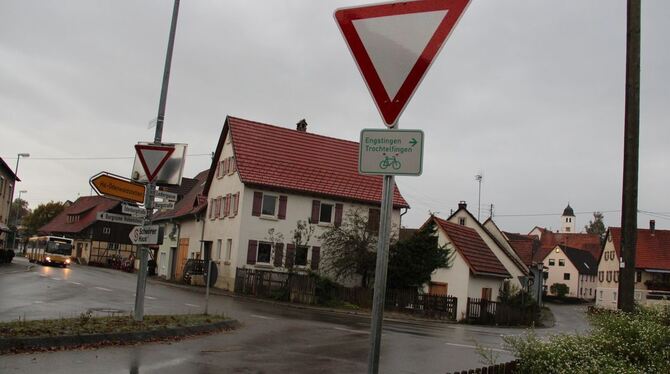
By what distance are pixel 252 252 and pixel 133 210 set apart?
2514cm

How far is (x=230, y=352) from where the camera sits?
35.1 ft

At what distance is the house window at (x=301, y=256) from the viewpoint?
35650 millimetres

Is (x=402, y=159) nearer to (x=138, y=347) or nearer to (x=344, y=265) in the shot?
(x=138, y=347)

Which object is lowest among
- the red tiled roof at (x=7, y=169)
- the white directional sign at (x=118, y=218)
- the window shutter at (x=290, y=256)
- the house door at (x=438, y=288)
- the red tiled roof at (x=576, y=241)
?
the house door at (x=438, y=288)

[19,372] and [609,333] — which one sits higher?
[609,333]

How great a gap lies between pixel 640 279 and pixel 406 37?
239 ft

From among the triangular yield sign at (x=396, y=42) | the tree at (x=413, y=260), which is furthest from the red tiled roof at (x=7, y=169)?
the triangular yield sign at (x=396, y=42)

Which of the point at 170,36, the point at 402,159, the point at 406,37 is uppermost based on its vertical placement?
the point at 170,36

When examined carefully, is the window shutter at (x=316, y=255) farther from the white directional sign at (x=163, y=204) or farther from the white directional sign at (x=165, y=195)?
the white directional sign at (x=165, y=195)

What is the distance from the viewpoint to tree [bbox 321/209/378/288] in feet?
113

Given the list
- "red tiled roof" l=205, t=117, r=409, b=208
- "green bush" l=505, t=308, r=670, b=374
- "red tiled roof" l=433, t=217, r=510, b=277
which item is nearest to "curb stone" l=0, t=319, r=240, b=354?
"green bush" l=505, t=308, r=670, b=374

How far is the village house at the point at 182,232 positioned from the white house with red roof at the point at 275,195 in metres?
1.49

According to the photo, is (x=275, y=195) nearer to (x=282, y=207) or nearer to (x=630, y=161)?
Answer: (x=282, y=207)

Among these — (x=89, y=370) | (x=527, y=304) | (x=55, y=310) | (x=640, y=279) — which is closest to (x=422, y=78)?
(x=89, y=370)
